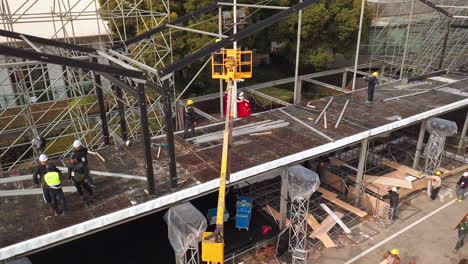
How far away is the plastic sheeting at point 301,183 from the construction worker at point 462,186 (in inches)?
286

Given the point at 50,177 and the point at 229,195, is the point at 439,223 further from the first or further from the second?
the point at 50,177

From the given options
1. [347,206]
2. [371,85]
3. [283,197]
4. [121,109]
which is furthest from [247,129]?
[371,85]

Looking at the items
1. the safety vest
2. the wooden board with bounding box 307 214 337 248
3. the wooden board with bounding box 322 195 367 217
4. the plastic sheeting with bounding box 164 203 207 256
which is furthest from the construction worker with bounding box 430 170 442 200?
the safety vest

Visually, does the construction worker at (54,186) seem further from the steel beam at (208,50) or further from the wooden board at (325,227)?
the wooden board at (325,227)

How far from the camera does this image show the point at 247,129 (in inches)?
576

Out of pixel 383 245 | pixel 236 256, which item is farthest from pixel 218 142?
pixel 383 245

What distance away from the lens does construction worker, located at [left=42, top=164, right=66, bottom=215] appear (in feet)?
29.8

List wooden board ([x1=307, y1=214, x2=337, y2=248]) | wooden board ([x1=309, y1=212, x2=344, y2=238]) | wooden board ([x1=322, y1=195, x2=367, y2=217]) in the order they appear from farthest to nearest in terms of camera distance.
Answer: wooden board ([x1=322, y1=195, x2=367, y2=217]) < wooden board ([x1=309, y1=212, x2=344, y2=238]) < wooden board ([x1=307, y1=214, x2=337, y2=248])

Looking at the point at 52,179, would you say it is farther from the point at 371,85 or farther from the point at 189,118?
the point at 371,85

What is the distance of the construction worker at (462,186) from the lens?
49.6 ft

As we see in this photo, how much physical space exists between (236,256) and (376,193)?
681cm

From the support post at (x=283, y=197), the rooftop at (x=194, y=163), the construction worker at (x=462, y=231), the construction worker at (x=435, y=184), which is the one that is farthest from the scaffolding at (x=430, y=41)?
the support post at (x=283, y=197)

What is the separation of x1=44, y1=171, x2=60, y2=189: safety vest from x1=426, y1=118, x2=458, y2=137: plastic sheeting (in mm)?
15350

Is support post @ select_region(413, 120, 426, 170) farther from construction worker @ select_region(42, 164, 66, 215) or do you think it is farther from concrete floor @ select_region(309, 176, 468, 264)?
construction worker @ select_region(42, 164, 66, 215)
